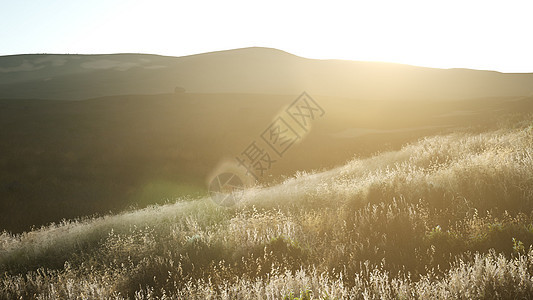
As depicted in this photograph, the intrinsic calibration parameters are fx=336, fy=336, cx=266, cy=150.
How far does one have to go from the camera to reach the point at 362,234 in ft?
17.7

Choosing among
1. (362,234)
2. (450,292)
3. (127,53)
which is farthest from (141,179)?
(127,53)

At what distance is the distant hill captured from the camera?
196 feet

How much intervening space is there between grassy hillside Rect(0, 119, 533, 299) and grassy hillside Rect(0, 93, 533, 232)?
1023cm

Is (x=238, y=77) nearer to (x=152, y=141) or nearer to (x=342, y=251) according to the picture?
(x=152, y=141)

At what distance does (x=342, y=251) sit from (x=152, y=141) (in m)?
27.2

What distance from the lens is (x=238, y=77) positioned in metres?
71.5

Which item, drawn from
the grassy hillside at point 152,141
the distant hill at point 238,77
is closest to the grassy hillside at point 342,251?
the grassy hillside at point 152,141

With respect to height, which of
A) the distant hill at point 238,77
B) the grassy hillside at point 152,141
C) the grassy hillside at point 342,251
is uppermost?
the distant hill at point 238,77

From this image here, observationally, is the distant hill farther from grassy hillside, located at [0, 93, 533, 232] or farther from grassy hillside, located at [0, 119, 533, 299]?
grassy hillside, located at [0, 119, 533, 299]

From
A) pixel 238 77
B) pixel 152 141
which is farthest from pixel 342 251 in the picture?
pixel 238 77

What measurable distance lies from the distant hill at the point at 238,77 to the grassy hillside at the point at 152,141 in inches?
475

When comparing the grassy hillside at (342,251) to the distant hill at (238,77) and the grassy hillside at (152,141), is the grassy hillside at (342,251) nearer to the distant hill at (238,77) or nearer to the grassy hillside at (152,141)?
the grassy hillside at (152,141)

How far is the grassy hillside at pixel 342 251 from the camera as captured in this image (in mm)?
3668

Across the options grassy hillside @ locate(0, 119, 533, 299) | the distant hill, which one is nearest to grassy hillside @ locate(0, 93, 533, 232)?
grassy hillside @ locate(0, 119, 533, 299)
